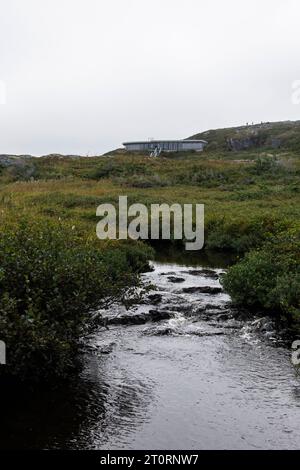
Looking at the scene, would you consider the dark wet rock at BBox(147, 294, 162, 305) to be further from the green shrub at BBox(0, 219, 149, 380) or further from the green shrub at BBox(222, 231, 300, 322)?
the green shrub at BBox(0, 219, 149, 380)

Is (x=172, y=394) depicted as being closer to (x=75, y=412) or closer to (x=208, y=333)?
(x=75, y=412)

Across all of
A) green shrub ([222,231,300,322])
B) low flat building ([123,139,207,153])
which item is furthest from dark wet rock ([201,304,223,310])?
low flat building ([123,139,207,153])

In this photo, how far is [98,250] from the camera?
692 inches

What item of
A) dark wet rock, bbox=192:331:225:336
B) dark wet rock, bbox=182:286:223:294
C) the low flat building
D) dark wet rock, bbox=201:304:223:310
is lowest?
dark wet rock, bbox=192:331:225:336

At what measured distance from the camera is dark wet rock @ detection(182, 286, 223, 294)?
22453 millimetres

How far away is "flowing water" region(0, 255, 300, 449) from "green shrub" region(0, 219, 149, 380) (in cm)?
82

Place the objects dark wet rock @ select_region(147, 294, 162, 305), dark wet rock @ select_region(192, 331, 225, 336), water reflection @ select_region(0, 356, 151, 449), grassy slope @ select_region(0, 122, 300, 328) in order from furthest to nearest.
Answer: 1. grassy slope @ select_region(0, 122, 300, 328)
2. dark wet rock @ select_region(147, 294, 162, 305)
3. dark wet rock @ select_region(192, 331, 225, 336)
4. water reflection @ select_region(0, 356, 151, 449)

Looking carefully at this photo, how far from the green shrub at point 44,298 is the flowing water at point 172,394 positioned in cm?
82

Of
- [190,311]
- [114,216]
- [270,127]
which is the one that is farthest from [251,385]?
[270,127]

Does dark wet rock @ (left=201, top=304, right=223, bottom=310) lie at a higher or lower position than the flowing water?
higher

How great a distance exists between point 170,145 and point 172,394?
108810 mm

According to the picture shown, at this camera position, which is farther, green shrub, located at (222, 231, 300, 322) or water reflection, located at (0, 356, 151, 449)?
green shrub, located at (222, 231, 300, 322)

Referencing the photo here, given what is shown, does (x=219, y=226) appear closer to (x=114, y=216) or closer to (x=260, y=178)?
(x=114, y=216)
